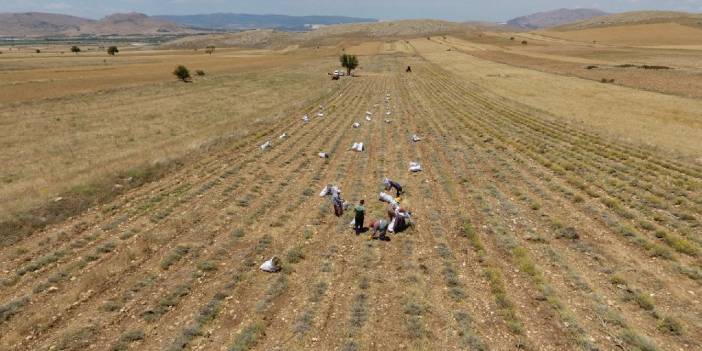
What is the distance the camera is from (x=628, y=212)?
1529cm

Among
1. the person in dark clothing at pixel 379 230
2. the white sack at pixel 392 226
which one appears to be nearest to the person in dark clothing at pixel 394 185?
the white sack at pixel 392 226

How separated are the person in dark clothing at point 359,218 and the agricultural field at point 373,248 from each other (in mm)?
464

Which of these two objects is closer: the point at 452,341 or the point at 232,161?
the point at 452,341

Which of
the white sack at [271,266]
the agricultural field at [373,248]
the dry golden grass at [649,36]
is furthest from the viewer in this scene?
the dry golden grass at [649,36]

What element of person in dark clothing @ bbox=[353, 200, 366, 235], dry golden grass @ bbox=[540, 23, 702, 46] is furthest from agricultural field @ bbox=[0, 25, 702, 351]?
dry golden grass @ bbox=[540, 23, 702, 46]

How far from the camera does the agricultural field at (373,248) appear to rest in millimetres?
9477

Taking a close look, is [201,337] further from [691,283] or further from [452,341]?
[691,283]

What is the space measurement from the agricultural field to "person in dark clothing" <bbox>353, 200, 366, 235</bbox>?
0.46m

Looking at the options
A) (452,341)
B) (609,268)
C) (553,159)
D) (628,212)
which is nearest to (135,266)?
(452,341)

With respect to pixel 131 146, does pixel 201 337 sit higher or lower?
lower

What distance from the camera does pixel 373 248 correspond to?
13.5m

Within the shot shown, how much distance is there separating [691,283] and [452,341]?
827 centimetres

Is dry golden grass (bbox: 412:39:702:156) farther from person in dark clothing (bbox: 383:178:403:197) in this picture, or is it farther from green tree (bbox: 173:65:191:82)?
green tree (bbox: 173:65:191:82)

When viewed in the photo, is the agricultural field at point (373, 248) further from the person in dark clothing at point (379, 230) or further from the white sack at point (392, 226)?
the white sack at point (392, 226)
